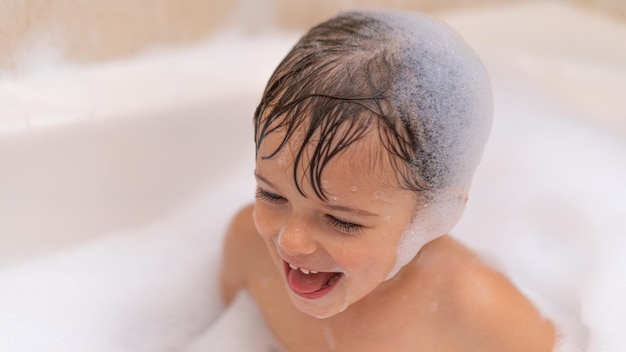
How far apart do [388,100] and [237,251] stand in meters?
0.47

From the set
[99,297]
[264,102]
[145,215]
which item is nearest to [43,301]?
[99,297]

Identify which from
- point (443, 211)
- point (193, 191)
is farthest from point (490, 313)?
point (193, 191)

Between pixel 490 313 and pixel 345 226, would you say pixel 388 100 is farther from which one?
pixel 490 313

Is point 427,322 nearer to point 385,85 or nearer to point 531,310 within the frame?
point 531,310

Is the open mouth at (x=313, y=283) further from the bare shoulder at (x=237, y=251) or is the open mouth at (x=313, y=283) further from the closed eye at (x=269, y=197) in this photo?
the bare shoulder at (x=237, y=251)

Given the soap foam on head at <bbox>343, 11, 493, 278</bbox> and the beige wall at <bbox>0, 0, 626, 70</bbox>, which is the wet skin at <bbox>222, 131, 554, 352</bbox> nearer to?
the soap foam on head at <bbox>343, 11, 493, 278</bbox>

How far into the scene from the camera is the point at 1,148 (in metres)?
1.02

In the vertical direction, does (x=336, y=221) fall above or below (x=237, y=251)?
above

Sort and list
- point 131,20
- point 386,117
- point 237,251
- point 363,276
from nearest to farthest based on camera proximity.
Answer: point 386,117 < point 363,276 < point 237,251 < point 131,20

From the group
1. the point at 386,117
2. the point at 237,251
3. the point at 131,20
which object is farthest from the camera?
the point at 131,20

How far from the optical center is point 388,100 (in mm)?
700

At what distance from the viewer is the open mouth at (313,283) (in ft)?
2.68

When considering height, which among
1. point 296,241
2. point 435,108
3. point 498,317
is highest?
point 435,108

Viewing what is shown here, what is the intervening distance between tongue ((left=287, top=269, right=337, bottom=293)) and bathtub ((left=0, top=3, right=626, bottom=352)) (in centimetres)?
25
